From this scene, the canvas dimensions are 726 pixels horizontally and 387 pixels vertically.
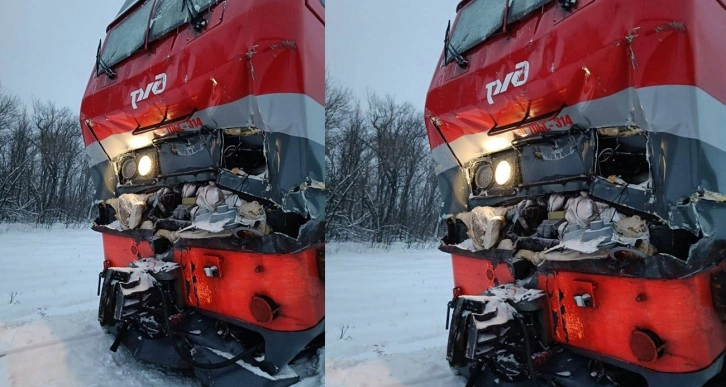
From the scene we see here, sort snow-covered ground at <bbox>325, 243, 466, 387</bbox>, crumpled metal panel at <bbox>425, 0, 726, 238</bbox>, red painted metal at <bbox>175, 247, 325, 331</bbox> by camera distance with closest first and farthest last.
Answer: crumpled metal panel at <bbox>425, 0, 726, 238</bbox>, red painted metal at <bbox>175, 247, 325, 331</bbox>, snow-covered ground at <bbox>325, 243, 466, 387</bbox>

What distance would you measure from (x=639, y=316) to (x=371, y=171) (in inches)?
43.2

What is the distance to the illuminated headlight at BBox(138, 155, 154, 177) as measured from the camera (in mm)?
2303

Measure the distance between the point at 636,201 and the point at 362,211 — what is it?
1.01 m

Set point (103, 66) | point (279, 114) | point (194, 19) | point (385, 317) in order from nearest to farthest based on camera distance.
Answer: point (279, 114), point (194, 19), point (385, 317), point (103, 66)

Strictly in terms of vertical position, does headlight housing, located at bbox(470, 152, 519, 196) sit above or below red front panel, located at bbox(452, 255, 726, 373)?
above

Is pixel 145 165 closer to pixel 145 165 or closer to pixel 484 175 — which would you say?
pixel 145 165

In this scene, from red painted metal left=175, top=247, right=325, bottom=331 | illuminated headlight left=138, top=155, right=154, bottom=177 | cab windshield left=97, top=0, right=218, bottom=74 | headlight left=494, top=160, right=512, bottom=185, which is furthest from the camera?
illuminated headlight left=138, top=155, right=154, bottom=177

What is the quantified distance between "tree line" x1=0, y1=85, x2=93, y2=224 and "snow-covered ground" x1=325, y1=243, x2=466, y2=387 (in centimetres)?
161

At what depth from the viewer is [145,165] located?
2.33 meters

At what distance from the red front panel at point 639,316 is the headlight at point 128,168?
1991 millimetres

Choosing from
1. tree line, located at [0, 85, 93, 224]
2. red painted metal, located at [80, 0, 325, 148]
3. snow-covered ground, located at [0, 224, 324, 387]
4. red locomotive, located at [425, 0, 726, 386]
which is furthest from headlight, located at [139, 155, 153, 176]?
red locomotive, located at [425, 0, 726, 386]

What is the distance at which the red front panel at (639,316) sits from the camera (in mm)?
1526

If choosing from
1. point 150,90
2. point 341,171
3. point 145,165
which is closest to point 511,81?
point 341,171

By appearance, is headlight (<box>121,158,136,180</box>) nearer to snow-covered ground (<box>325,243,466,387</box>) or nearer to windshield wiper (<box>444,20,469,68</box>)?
snow-covered ground (<box>325,243,466,387</box>)
